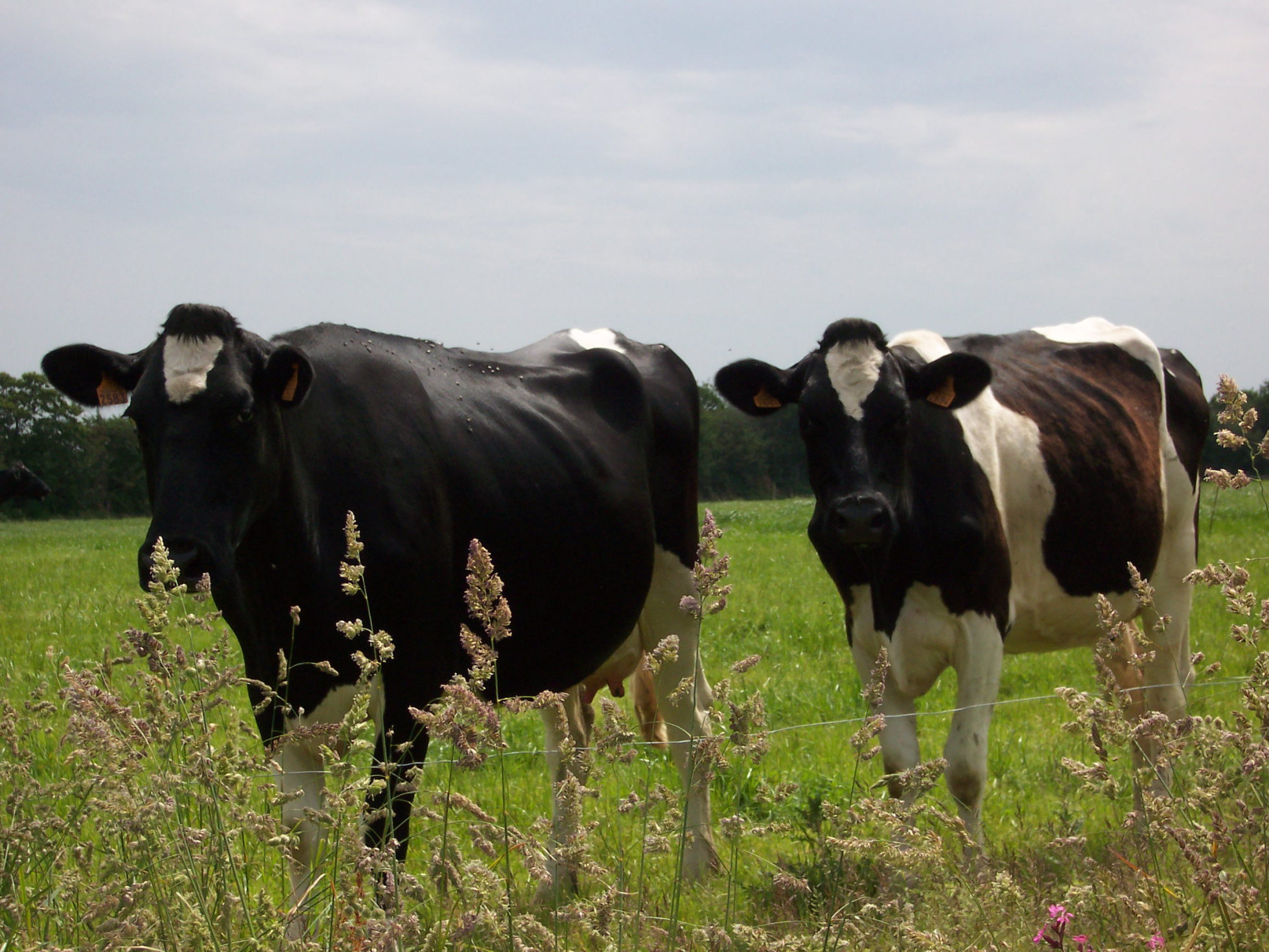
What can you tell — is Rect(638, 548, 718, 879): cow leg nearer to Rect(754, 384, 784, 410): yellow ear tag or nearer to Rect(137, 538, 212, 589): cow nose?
Rect(754, 384, 784, 410): yellow ear tag

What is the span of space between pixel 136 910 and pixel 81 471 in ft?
183

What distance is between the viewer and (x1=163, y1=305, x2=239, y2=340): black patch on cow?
369 cm

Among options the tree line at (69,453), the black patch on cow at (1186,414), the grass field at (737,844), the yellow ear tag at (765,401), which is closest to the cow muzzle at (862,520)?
the grass field at (737,844)

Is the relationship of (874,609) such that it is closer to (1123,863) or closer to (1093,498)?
(1093,498)

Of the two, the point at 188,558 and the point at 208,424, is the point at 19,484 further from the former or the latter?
the point at 188,558

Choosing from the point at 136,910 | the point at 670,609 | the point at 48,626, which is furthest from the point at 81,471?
the point at 136,910

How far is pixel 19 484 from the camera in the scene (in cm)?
986

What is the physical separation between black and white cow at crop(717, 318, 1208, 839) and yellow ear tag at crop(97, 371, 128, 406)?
246cm

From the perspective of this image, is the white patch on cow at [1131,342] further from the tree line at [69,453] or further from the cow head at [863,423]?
the tree line at [69,453]

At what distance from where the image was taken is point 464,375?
17.1ft

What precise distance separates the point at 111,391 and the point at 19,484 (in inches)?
261

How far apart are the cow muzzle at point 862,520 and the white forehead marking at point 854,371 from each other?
0.41 m

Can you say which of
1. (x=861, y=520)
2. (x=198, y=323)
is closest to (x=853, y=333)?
(x=861, y=520)

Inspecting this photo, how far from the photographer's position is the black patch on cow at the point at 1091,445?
549cm
